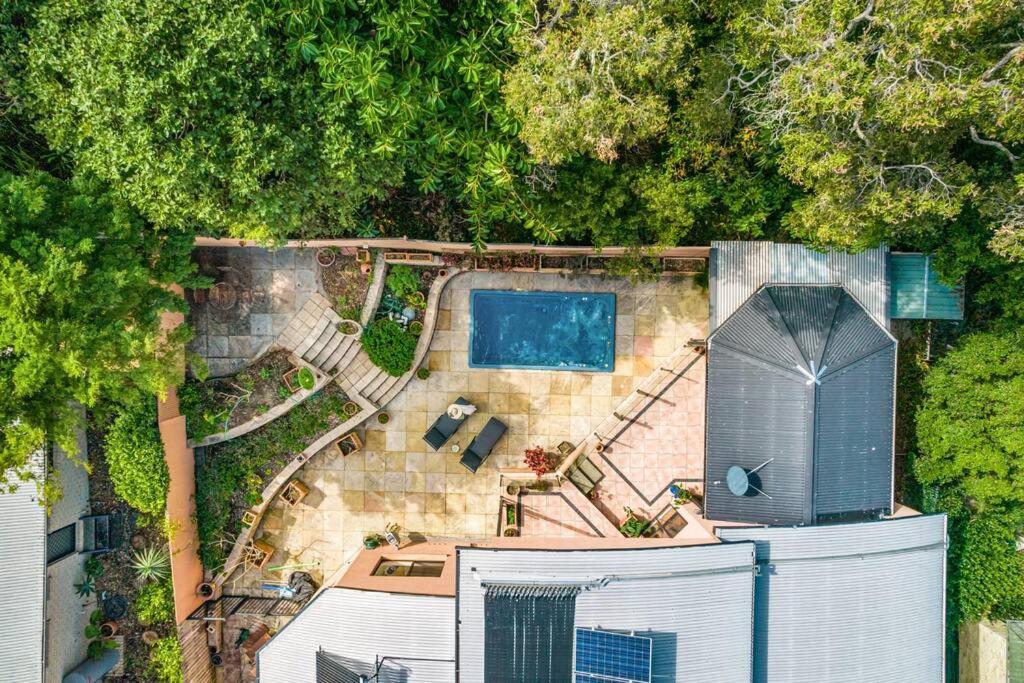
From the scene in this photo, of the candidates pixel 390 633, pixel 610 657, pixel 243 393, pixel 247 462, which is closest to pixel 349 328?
pixel 243 393

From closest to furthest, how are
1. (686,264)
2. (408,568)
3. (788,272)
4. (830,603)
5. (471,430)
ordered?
(830,603) → (788,272) → (408,568) → (686,264) → (471,430)

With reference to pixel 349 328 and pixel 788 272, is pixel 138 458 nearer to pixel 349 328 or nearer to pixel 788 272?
pixel 349 328

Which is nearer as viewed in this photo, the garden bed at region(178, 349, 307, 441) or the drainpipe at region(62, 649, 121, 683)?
the drainpipe at region(62, 649, 121, 683)

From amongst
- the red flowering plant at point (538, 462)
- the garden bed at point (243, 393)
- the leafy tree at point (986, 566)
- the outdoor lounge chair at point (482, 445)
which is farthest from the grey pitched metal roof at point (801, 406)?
the garden bed at point (243, 393)

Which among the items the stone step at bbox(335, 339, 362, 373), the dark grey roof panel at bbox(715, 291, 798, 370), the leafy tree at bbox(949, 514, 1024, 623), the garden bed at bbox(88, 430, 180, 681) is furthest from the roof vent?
the garden bed at bbox(88, 430, 180, 681)

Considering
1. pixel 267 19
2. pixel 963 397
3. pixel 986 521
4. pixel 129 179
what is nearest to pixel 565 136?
pixel 267 19

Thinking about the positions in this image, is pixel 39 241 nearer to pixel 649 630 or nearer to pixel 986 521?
pixel 649 630

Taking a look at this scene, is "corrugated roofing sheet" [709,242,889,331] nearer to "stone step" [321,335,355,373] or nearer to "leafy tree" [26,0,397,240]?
"leafy tree" [26,0,397,240]
